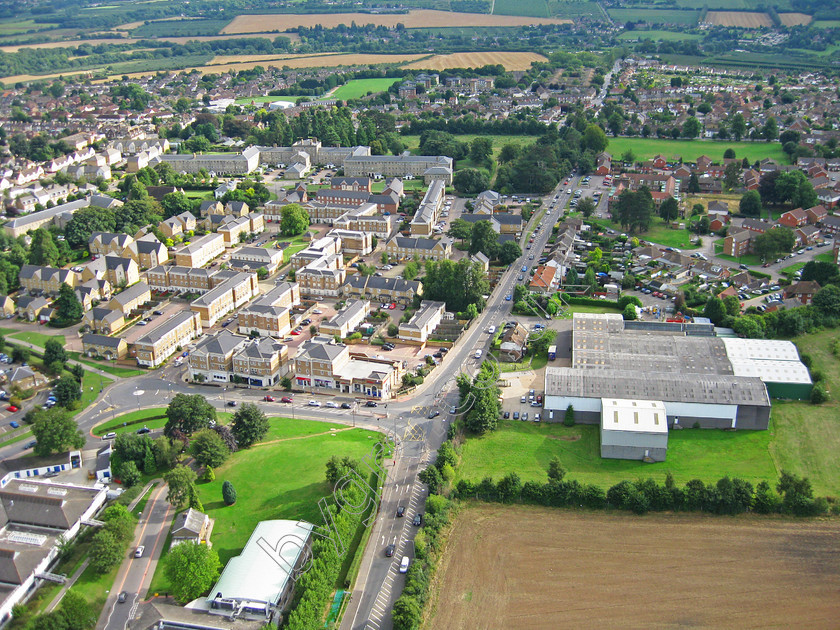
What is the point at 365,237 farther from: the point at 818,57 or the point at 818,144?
the point at 818,57

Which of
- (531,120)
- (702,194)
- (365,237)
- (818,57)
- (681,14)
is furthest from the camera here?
(681,14)

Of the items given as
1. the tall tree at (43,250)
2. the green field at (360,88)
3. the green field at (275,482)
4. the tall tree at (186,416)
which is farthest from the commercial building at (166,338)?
the green field at (360,88)

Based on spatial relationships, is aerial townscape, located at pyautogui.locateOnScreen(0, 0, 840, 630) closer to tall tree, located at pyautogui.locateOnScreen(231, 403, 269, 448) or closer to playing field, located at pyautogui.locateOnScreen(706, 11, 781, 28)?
tall tree, located at pyautogui.locateOnScreen(231, 403, 269, 448)

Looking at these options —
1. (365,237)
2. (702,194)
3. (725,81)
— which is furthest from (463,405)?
(725,81)

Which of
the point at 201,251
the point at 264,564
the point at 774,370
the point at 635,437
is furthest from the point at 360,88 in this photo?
the point at 264,564

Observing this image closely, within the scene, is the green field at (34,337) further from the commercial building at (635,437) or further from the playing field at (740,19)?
the playing field at (740,19)

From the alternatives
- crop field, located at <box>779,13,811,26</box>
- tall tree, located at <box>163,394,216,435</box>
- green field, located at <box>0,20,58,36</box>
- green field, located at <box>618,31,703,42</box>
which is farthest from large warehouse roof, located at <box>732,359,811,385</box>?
green field, located at <box>0,20,58,36</box>
